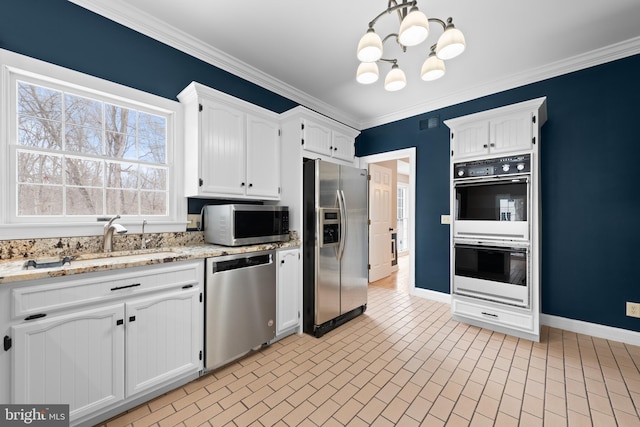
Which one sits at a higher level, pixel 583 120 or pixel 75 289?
pixel 583 120

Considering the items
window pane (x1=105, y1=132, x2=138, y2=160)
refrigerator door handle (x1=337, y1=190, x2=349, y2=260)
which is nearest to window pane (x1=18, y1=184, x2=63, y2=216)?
window pane (x1=105, y1=132, x2=138, y2=160)

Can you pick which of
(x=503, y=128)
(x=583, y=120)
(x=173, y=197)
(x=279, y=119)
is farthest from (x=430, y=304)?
(x=173, y=197)

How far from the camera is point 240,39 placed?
255cm

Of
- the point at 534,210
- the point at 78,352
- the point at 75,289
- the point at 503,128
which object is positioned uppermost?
the point at 503,128

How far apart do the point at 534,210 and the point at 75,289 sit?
3684mm

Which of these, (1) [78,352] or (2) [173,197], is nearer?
(1) [78,352]

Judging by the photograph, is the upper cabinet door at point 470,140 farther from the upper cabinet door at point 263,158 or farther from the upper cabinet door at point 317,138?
the upper cabinet door at point 263,158

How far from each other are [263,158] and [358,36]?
147 centimetres

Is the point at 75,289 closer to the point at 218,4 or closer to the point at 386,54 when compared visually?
the point at 218,4

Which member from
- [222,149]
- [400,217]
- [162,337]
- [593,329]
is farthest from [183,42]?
[400,217]

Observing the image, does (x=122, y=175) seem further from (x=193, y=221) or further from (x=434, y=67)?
(x=434, y=67)

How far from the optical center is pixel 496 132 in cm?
285

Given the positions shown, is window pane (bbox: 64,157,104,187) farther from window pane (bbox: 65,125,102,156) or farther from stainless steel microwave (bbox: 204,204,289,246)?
stainless steel microwave (bbox: 204,204,289,246)

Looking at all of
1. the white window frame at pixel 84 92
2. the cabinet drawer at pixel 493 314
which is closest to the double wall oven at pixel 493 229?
the cabinet drawer at pixel 493 314
